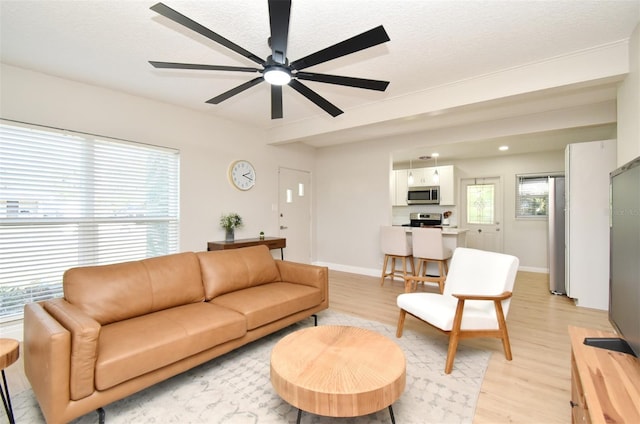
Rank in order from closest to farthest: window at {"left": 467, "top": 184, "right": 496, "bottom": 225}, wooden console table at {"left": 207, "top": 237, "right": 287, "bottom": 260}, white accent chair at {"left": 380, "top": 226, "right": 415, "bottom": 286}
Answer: wooden console table at {"left": 207, "top": 237, "right": 287, "bottom": 260} < white accent chair at {"left": 380, "top": 226, "right": 415, "bottom": 286} < window at {"left": 467, "top": 184, "right": 496, "bottom": 225}

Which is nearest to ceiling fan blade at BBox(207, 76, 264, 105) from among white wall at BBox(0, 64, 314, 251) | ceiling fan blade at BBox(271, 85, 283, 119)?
ceiling fan blade at BBox(271, 85, 283, 119)

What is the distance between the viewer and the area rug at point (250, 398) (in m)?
1.73

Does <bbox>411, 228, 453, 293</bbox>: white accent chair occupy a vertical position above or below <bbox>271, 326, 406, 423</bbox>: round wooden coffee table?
above

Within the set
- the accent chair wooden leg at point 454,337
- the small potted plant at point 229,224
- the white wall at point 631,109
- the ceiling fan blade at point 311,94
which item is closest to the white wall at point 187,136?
the small potted plant at point 229,224

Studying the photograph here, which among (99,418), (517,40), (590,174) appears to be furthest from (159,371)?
(590,174)

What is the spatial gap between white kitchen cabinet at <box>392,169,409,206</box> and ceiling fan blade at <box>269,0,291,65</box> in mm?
5173

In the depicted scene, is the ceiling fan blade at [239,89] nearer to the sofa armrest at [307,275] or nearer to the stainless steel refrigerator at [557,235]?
A: the sofa armrest at [307,275]

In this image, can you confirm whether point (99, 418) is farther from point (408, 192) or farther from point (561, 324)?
point (408, 192)

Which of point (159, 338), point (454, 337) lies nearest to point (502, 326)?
point (454, 337)

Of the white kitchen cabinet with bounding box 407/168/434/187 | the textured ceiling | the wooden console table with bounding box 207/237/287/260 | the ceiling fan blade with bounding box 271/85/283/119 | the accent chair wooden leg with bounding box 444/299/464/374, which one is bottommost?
the accent chair wooden leg with bounding box 444/299/464/374

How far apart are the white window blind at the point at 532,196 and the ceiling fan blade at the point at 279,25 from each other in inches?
230

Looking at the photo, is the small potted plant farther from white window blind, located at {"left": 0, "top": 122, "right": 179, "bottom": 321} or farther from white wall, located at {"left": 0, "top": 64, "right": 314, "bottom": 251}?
white window blind, located at {"left": 0, "top": 122, "right": 179, "bottom": 321}

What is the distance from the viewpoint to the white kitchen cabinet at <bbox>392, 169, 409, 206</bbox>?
6656mm

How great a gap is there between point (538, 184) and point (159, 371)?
6781mm
